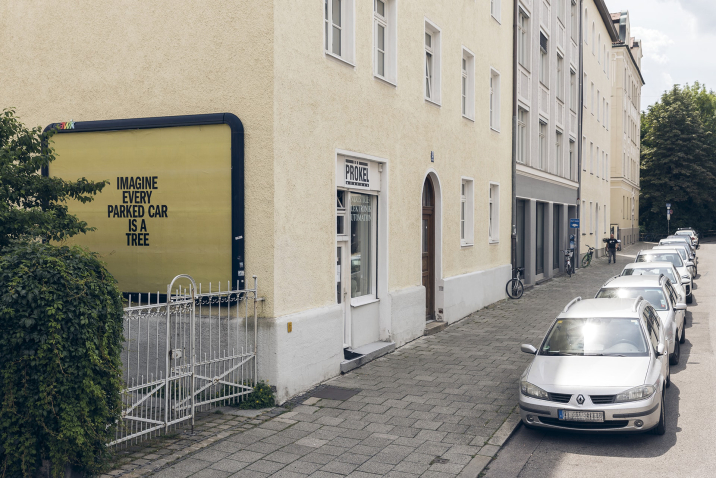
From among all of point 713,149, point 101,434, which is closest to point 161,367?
point 101,434

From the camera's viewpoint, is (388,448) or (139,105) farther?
(139,105)

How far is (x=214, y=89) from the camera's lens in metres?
9.16

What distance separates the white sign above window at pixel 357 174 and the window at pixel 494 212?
859 cm

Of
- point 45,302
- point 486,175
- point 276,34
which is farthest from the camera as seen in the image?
point 486,175

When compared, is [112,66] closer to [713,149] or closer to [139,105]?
[139,105]

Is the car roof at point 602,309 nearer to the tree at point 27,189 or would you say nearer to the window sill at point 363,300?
the window sill at point 363,300

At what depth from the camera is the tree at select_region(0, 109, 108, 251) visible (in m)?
7.42

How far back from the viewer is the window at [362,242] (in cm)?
1158

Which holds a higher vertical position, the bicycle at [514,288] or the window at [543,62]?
the window at [543,62]

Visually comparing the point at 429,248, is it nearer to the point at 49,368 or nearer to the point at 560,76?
the point at 49,368

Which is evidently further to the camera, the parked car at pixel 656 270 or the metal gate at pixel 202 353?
the parked car at pixel 656 270

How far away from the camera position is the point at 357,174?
37.3 feet

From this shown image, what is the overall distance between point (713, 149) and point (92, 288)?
67.7 m

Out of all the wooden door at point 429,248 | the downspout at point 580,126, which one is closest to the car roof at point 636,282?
the wooden door at point 429,248
